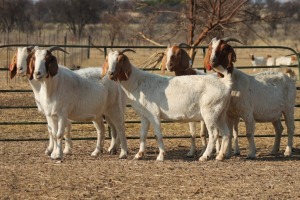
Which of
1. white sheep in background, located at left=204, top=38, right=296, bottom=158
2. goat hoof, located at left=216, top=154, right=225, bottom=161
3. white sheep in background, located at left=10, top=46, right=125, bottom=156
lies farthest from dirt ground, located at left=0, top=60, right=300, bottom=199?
white sheep in background, located at left=10, top=46, right=125, bottom=156

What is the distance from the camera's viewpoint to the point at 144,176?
10.5 m

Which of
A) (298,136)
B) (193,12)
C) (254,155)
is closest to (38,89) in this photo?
(254,155)

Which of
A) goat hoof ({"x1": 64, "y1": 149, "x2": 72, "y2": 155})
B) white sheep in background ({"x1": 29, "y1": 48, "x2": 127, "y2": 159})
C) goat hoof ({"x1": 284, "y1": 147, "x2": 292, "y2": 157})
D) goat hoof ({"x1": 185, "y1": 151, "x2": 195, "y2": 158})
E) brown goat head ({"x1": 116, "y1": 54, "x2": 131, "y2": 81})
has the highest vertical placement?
brown goat head ({"x1": 116, "y1": 54, "x2": 131, "y2": 81})

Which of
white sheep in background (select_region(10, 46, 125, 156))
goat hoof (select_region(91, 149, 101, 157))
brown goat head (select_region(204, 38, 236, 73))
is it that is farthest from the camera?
goat hoof (select_region(91, 149, 101, 157))

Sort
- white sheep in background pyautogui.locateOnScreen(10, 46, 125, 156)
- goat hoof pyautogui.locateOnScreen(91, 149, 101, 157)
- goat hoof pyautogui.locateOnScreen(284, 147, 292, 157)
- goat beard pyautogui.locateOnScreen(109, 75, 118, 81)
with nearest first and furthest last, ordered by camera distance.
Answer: goat beard pyautogui.locateOnScreen(109, 75, 118, 81), white sheep in background pyautogui.locateOnScreen(10, 46, 125, 156), goat hoof pyautogui.locateOnScreen(91, 149, 101, 157), goat hoof pyautogui.locateOnScreen(284, 147, 292, 157)

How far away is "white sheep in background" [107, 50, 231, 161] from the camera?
39.0ft

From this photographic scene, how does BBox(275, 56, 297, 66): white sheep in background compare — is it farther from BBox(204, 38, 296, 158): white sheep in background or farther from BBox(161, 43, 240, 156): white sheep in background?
BBox(161, 43, 240, 156): white sheep in background

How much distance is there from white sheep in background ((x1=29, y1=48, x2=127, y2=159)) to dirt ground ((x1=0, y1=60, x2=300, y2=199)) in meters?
0.58

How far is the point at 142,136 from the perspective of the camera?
12.1m

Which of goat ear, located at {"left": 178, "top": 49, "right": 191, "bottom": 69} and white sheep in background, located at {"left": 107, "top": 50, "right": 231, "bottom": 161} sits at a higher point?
goat ear, located at {"left": 178, "top": 49, "right": 191, "bottom": 69}

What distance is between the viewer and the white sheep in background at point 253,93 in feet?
40.1

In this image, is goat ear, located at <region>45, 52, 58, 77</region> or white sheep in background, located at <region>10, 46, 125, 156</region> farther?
white sheep in background, located at <region>10, 46, 125, 156</region>

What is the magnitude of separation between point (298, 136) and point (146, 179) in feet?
20.5

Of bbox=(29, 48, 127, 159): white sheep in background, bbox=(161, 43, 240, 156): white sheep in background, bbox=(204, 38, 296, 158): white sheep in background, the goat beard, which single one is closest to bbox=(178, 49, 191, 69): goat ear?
bbox=(161, 43, 240, 156): white sheep in background
